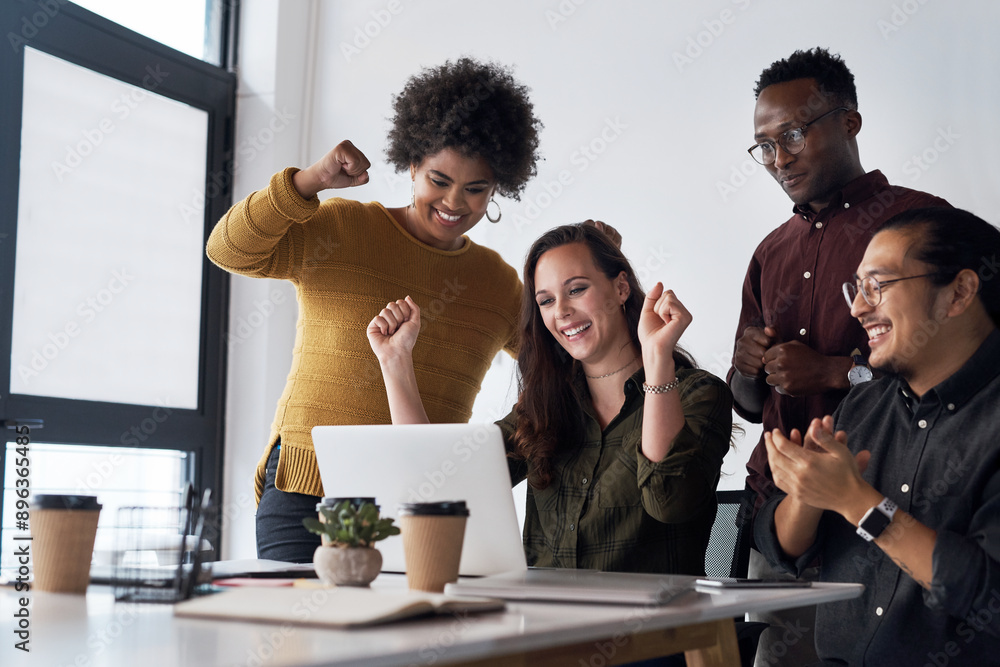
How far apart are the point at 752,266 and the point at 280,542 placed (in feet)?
4.45

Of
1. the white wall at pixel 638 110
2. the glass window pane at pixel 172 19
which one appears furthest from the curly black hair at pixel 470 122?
the glass window pane at pixel 172 19

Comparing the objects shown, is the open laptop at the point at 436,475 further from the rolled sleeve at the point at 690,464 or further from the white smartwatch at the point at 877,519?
the white smartwatch at the point at 877,519

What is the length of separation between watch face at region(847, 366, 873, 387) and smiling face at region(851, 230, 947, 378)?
13.8 inches

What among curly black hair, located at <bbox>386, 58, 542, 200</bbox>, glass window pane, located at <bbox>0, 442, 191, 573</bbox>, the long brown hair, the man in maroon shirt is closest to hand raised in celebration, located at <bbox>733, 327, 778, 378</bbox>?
the man in maroon shirt

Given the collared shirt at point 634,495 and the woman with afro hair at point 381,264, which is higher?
the woman with afro hair at point 381,264

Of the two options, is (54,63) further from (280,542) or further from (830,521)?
(830,521)

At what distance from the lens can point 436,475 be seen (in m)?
1.43

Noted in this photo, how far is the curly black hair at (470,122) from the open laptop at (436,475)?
106 cm

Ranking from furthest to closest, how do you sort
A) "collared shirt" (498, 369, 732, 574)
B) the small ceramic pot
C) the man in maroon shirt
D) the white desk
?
1. the man in maroon shirt
2. "collared shirt" (498, 369, 732, 574)
3. the small ceramic pot
4. the white desk

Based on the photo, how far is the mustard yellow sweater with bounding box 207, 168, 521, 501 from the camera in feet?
7.04

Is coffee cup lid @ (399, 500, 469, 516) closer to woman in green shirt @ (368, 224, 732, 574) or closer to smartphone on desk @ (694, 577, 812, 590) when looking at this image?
smartphone on desk @ (694, 577, 812, 590)

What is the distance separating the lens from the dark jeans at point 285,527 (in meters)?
2.04

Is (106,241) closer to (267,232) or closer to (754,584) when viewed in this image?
(267,232)

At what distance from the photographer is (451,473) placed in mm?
1403
